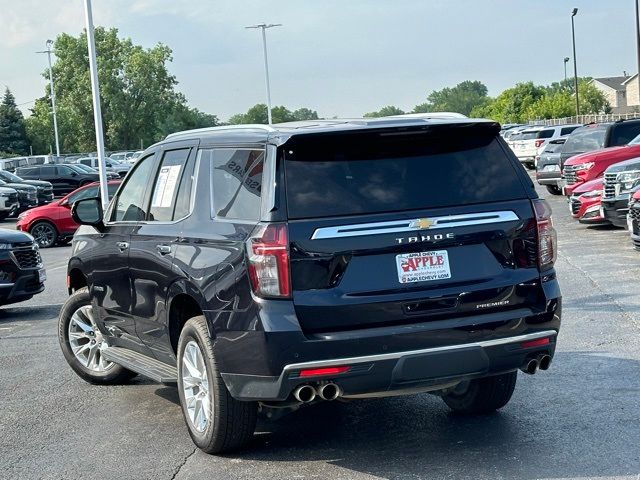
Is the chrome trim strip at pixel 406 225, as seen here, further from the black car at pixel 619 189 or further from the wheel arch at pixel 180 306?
the black car at pixel 619 189

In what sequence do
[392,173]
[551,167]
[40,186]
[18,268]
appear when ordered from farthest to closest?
[40,186] → [551,167] → [18,268] → [392,173]

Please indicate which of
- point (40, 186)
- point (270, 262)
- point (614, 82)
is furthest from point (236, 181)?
point (614, 82)

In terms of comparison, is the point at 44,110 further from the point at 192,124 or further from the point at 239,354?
the point at 239,354

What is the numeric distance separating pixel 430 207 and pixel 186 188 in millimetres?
1708

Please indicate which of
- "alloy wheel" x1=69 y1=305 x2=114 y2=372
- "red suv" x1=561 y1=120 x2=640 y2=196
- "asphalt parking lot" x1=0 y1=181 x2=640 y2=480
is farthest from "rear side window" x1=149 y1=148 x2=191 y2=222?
"red suv" x1=561 y1=120 x2=640 y2=196

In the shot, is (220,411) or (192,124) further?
(192,124)

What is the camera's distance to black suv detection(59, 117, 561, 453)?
5.59 m

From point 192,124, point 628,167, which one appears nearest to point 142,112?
point 192,124

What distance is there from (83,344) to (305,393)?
12.1 feet

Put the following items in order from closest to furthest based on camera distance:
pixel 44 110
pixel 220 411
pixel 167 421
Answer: pixel 220 411 < pixel 167 421 < pixel 44 110

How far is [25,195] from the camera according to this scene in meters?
38.1

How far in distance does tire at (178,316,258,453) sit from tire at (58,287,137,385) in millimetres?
2262

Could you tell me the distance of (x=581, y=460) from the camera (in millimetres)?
5891

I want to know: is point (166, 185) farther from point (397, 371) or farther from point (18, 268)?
point (18, 268)
